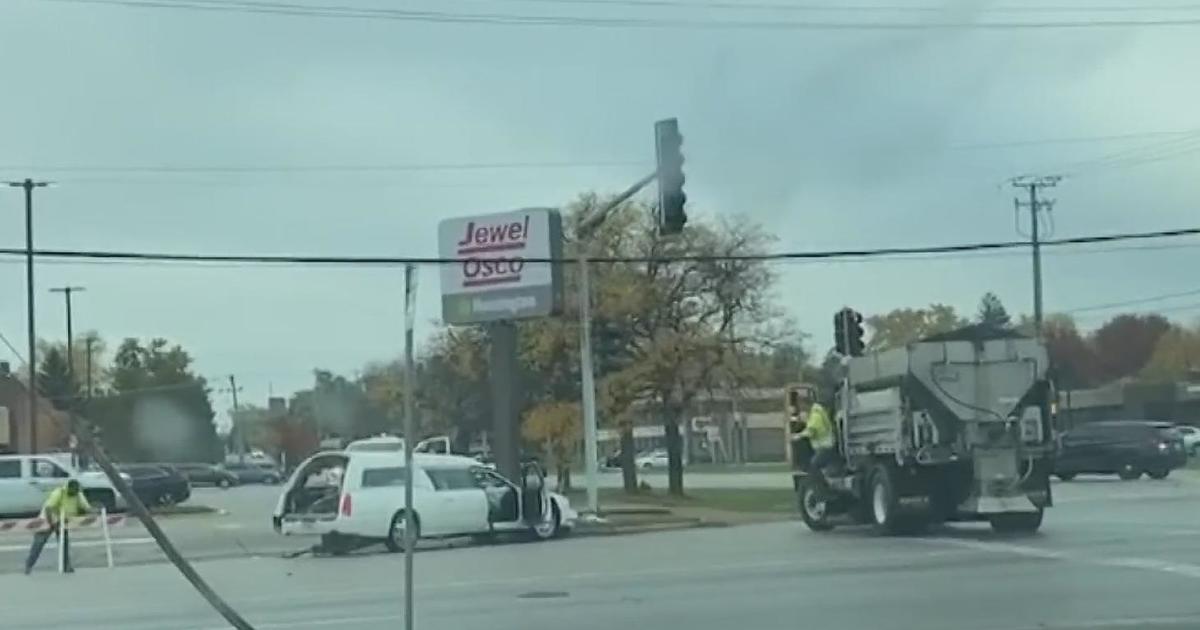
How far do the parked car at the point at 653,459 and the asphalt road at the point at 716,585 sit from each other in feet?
218

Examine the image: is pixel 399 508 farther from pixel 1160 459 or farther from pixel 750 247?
pixel 1160 459

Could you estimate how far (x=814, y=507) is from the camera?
30672 mm

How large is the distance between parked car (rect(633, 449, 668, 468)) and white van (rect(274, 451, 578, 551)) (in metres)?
63.3

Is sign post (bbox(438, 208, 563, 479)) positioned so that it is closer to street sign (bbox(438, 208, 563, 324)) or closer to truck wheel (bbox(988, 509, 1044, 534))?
street sign (bbox(438, 208, 563, 324))

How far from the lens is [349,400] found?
75000mm

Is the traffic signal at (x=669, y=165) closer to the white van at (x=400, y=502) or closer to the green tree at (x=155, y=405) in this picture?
the white van at (x=400, y=502)

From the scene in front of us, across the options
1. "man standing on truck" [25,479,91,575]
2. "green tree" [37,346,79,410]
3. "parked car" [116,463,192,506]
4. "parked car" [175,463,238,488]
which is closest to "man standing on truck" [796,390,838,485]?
"man standing on truck" [25,479,91,575]

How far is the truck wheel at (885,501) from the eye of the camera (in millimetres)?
28406

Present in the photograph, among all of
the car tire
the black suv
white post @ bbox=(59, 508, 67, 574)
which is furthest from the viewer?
the car tire

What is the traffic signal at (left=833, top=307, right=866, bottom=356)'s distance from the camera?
30.9 metres

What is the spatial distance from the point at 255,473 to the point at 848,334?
57568 mm

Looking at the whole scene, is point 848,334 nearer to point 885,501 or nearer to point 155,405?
point 885,501

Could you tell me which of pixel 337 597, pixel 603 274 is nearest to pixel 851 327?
pixel 337 597

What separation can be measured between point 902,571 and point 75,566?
1506 centimetres
